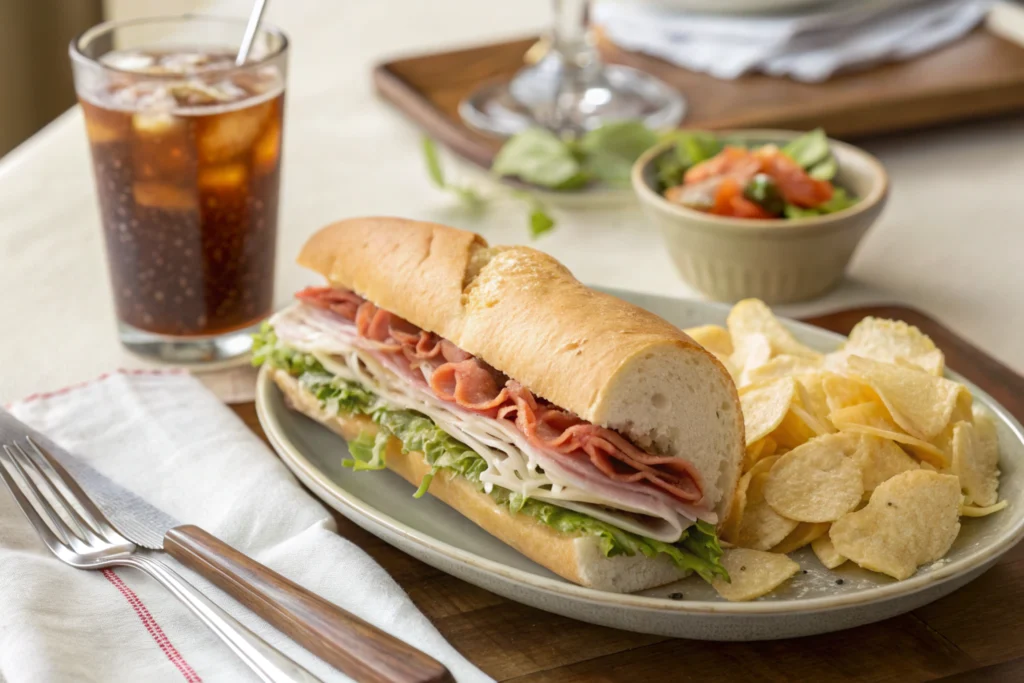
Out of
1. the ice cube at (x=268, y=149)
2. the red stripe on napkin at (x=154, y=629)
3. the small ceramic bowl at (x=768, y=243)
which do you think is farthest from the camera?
the small ceramic bowl at (x=768, y=243)

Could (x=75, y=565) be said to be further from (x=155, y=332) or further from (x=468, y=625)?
(x=155, y=332)

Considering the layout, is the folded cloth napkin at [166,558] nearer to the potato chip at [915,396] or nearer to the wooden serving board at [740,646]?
the wooden serving board at [740,646]

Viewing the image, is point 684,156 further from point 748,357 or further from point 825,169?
point 748,357

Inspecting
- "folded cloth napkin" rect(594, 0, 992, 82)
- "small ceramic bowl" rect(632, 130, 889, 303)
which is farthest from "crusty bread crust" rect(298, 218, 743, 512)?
"folded cloth napkin" rect(594, 0, 992, 82)

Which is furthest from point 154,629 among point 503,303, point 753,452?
point 753,452

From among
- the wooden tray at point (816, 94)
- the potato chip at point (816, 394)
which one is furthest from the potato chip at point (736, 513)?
the wooden tray at point (816, 94)

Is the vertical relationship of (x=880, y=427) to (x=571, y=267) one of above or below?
above

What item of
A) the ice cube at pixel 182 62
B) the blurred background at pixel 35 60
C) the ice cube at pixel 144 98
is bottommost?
the blurred background at pixel 35 60
